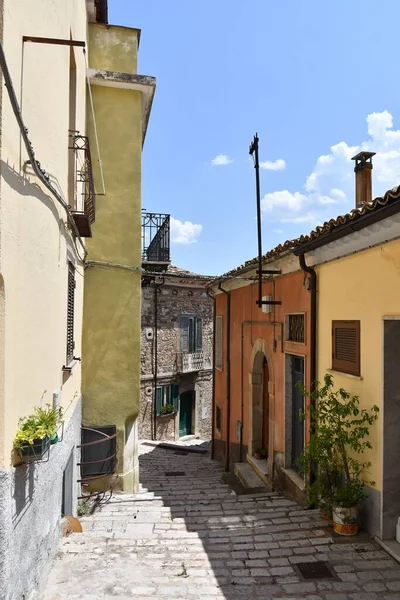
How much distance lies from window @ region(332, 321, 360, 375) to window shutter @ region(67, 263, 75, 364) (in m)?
4.04

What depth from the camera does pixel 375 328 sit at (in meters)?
5.31

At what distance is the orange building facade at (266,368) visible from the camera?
7934 mm

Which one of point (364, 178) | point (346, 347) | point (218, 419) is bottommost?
point (218, 419)

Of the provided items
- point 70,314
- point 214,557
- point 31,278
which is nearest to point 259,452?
point 214,557

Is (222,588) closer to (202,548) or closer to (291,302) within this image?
(202,548)

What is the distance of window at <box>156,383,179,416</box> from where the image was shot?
20.2 metres

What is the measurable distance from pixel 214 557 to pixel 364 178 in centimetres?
756

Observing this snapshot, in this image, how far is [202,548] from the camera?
5.35m

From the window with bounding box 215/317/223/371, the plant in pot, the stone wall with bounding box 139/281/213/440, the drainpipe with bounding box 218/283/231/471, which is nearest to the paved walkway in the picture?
the drainpipe with bounding box 218/283/231/471

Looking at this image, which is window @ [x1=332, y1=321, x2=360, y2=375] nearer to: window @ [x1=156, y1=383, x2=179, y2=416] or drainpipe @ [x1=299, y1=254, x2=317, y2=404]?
drainpipe @ [x1=299, y1=254, x2=317, y2=404]

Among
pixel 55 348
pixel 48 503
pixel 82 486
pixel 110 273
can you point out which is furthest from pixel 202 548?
pixel 110 273

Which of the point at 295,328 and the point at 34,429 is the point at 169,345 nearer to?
the point at 295,328

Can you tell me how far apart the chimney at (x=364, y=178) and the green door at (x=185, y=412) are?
1555 centimetres

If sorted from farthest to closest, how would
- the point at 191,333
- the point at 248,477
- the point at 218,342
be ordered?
1. the point at 191,333
2. the point at 218,342
3. the point at 248,477
